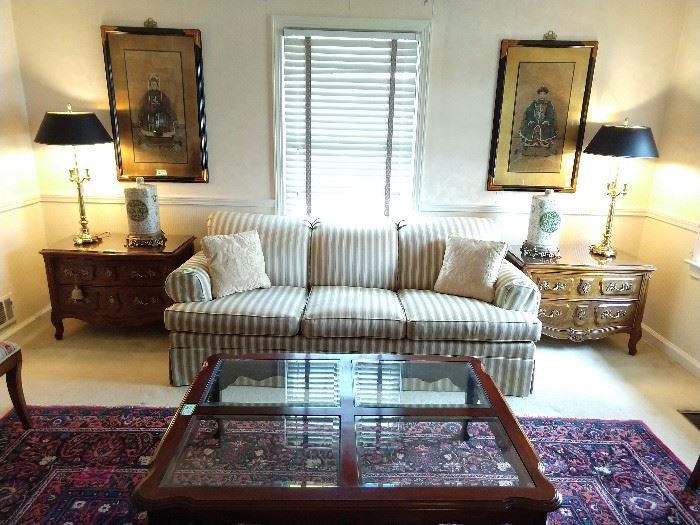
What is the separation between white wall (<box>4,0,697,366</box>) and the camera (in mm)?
3359

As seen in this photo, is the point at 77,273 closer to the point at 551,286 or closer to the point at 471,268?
the point at 471,268

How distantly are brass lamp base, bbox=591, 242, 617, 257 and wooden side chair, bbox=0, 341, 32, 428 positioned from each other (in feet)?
11.8

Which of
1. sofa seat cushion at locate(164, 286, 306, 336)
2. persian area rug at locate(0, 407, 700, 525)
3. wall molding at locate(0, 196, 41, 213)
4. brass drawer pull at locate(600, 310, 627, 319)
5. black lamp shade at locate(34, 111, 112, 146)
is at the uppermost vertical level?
black lamp shade at locate(34, 111, 112, 146)

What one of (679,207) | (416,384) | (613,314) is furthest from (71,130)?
(679,207)

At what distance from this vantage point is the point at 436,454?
188 centimetres

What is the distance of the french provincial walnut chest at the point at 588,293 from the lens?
3275mm

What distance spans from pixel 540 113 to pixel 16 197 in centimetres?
377

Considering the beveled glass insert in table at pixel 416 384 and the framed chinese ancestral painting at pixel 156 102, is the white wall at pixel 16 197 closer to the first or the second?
the framed chinese ancestral painting at pixel 156 102

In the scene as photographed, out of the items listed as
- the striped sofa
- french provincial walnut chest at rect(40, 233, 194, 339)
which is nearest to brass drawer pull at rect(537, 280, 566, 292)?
the striped sofa

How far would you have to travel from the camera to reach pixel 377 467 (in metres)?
1.73

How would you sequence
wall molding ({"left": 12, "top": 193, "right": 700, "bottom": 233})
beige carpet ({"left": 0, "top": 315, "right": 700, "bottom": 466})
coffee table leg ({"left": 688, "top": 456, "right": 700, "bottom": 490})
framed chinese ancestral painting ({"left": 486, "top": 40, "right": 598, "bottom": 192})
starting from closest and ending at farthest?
coffee table leg ({"left": 688, "top": 456, "right": 700, "bottom": 490}) < beige carpet ({"left": 0, "top": 315, "right": 700, "bottom": 466}) < framed chinese ancestral painting ({"left": 486, "top": 40, "right": 598, "bottom": 192}) < wall molding ({"left": 12, "top": 193, "right": 700, "bottom": 233})

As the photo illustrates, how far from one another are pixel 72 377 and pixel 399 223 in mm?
2337

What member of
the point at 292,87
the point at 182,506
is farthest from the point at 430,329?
the point at 292,87

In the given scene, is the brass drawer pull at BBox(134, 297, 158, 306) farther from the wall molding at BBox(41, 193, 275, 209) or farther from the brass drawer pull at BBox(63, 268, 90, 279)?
the wall molding at BBox(41, 193, 275, 209)
